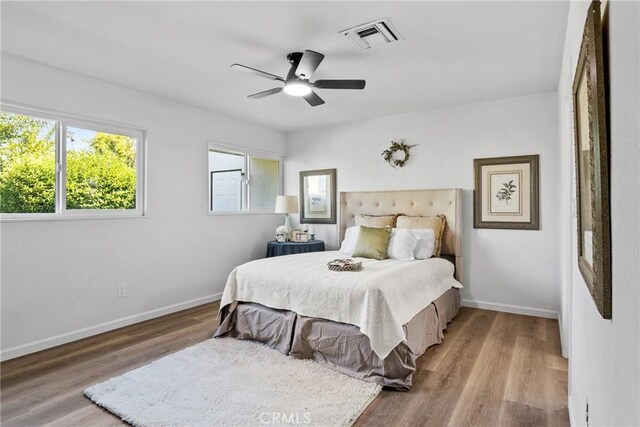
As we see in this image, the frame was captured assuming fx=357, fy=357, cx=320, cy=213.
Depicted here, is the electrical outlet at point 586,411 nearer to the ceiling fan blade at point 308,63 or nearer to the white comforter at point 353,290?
the white comforter at point 353,290

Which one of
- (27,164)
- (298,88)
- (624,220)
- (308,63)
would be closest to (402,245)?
(298,88)

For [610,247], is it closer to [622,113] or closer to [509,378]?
[622,113]

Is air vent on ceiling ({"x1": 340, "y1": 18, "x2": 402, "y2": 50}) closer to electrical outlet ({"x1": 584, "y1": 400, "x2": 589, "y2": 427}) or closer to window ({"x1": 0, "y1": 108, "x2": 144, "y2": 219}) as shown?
electrical outlet ({"x1": 584, "y1": 400, "x2": 589, "y2": 427})

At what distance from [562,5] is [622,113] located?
1.99m

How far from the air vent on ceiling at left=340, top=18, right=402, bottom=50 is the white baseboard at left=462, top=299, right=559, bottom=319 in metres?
3.14

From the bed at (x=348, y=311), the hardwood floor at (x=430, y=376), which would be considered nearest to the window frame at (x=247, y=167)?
the bed at (x=348, y=311)

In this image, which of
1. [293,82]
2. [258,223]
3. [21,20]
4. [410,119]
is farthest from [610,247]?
[258,223]

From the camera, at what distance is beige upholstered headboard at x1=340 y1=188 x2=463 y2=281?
4.23 meters

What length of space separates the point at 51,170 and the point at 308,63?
254cm

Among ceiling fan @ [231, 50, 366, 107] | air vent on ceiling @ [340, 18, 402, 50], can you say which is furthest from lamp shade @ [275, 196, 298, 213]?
air vent on ceiling @ [340, 18, 402, 50]

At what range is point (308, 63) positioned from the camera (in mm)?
2605

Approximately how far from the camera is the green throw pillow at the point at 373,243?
12.4 ft

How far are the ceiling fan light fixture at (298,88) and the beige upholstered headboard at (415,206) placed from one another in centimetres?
217

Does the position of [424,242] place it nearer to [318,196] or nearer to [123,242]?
[318,196]
